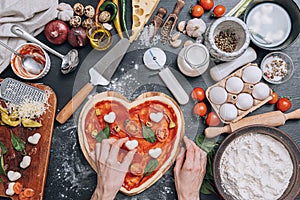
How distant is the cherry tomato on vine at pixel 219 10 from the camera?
207cm

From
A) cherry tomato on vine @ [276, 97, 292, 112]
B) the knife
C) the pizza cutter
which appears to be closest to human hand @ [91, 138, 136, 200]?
the knife

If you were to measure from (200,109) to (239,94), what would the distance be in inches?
7.3

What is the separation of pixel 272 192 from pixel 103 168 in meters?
0.73

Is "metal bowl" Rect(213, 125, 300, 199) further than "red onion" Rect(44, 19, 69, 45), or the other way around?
"red onion" Rect(44, 19, 69, 45)

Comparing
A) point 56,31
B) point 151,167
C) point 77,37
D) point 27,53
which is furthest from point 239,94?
point 27,53

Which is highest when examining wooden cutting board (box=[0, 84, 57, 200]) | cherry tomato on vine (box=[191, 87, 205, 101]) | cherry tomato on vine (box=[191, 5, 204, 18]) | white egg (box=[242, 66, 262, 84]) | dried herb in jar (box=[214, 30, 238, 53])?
cherry tomato on vine (box=[191, 5, 204, 18])

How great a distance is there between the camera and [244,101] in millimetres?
1991

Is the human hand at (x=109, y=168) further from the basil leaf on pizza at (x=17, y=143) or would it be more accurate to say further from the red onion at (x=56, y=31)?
the red onion at (x=56, y=31)

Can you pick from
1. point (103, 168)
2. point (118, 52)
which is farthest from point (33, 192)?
A: point (118, 52)

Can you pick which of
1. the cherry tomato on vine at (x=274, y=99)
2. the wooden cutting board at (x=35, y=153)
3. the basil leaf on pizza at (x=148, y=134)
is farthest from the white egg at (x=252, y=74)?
the wooden cutting board at (x=35, y=153)

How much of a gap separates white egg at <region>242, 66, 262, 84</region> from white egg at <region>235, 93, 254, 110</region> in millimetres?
67

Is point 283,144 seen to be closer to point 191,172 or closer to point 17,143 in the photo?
point 191,172

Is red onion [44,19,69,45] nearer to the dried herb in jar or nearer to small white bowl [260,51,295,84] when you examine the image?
the dried herb in jar

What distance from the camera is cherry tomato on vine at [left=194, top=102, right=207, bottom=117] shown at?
204 centimetres
